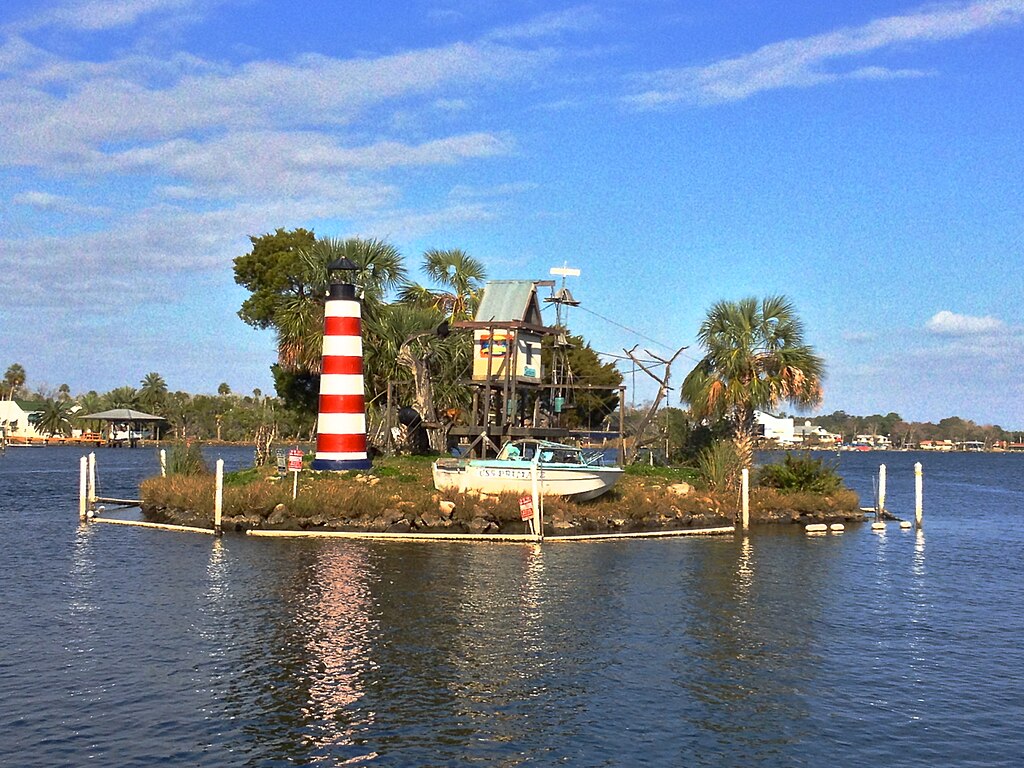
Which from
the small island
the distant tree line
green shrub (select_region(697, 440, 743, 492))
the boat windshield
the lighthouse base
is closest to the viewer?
the small island

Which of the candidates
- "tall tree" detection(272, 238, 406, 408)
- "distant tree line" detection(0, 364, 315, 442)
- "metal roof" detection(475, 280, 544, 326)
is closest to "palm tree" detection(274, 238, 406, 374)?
"tall tree" detection(272, 238, 406, 408)

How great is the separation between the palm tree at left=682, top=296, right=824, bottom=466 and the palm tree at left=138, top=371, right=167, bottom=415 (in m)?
133

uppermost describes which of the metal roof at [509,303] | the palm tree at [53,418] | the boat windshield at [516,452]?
the metal roof at [509,303]

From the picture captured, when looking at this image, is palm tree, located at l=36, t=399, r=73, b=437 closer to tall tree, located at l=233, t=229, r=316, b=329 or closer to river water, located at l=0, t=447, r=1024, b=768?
tall tree, located at l=233, t=229, r=316, b=329

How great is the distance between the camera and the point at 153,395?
164875 millimetres

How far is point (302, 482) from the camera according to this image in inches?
1502

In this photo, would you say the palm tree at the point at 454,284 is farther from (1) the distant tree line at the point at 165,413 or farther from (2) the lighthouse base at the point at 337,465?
(1) the distant tree line at the point at 165,413

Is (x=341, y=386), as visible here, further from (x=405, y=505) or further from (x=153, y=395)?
(x=153, y=395)

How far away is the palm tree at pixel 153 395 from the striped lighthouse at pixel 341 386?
132m

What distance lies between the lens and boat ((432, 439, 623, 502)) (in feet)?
120

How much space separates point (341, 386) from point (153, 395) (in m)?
136

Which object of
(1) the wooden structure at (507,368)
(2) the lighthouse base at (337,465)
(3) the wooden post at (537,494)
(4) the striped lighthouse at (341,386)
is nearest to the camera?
(3) the wooden post at (537,494)

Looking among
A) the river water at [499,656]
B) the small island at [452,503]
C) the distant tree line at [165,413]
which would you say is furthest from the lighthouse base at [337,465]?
the distant tree line at [165,413]

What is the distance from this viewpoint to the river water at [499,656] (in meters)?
14.6
